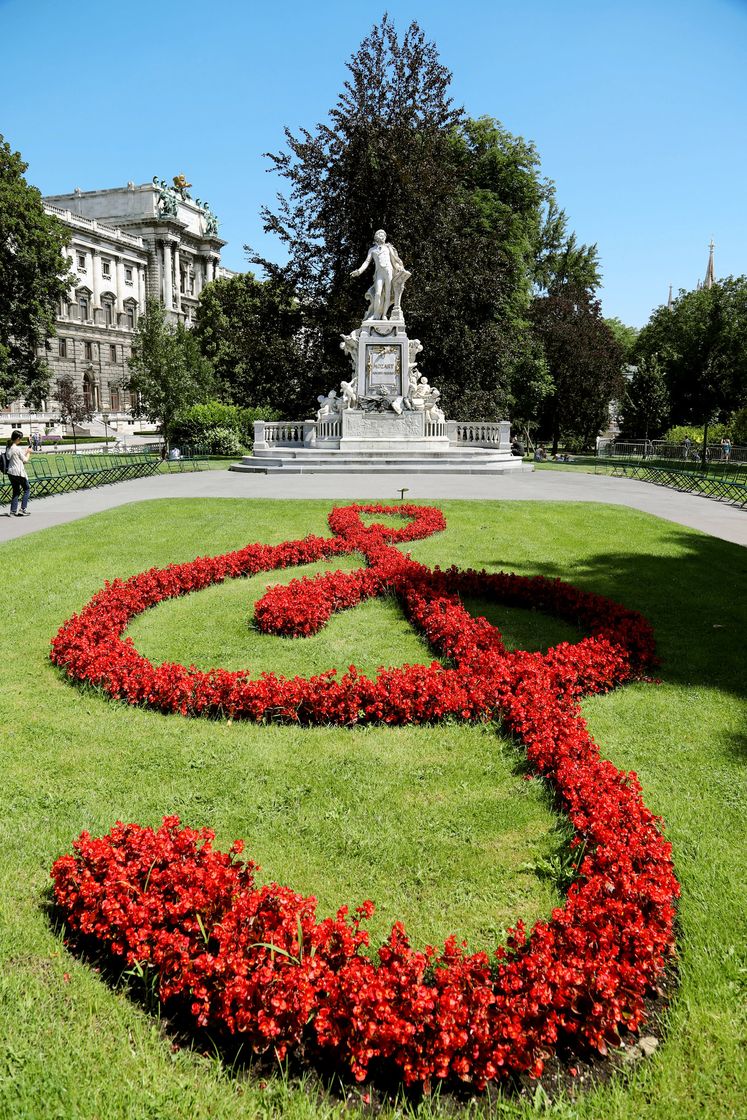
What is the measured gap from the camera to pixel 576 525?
1306 centimetres

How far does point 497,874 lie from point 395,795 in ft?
2.74

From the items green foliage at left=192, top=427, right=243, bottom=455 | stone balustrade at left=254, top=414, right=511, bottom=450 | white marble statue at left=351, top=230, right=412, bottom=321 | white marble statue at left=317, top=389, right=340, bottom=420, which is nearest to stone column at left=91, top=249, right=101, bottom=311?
green foliage at left=192, top=427, right=243, bottom=455

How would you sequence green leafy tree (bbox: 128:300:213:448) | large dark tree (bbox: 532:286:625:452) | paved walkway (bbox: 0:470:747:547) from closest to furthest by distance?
paved walkway (bbox: 0:470:747:547) < green leafy tree (bbox: 128:300:213:448) < large dark tree (bbox: 532:286:625:452)

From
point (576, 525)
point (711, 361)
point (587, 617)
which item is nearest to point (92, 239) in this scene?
point (711, 361)

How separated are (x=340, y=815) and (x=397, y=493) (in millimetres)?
13512

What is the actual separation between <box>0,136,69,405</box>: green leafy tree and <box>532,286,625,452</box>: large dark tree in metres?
29.0

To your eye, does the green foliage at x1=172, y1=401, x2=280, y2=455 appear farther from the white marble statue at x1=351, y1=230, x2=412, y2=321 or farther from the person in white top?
the person in white top

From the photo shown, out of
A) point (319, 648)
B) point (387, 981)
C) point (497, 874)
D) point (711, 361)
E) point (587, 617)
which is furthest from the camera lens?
point (711, 361)

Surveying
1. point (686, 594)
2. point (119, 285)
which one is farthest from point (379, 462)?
point (119, 285)

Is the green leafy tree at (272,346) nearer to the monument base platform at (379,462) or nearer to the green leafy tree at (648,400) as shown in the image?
the monument base platform at (379,462)

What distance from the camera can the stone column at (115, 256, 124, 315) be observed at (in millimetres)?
77875

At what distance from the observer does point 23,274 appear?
121 feet

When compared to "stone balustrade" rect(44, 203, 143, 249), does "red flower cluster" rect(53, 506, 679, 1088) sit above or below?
below

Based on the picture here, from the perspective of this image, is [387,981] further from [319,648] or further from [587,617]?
[587,617]
